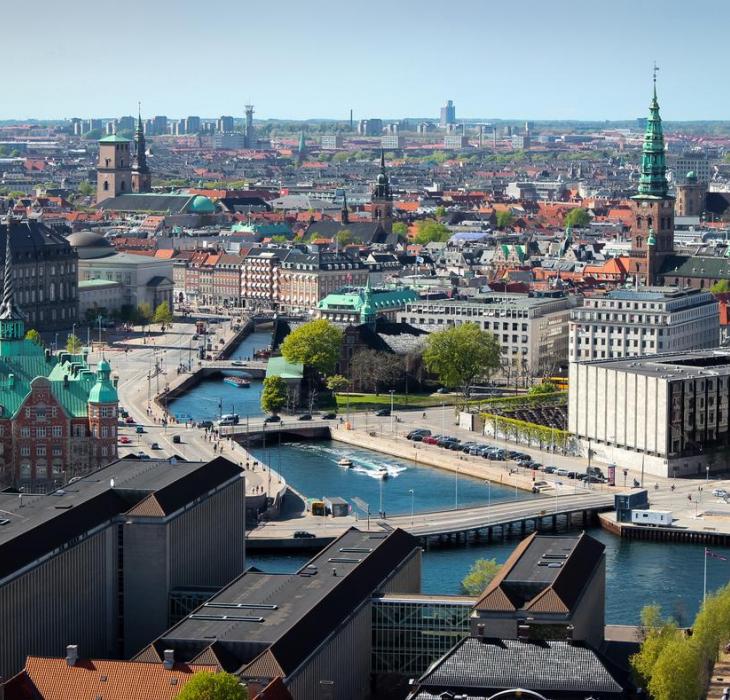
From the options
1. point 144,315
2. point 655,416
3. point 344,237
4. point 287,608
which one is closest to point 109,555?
point 287,608

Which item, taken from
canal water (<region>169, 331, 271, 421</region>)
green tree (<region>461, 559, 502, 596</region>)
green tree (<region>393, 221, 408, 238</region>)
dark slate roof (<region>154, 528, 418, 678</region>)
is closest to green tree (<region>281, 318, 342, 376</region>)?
canal water (<region>169, 331, 271, 421</region>)

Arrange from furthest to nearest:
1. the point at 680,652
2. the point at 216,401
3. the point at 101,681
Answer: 1. the point at 216,401
2. the point at 680,652
3. the point at 101,681

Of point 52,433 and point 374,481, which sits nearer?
point 52,433

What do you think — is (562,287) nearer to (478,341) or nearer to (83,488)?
(478,341)

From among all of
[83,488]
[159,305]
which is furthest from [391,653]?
[159,305]

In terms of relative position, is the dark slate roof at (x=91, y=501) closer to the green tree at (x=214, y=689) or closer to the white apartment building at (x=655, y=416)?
the green tree at (x=214, y=689)

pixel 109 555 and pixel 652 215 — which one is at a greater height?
pixel 652 215

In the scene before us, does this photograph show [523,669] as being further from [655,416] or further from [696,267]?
[696,267]

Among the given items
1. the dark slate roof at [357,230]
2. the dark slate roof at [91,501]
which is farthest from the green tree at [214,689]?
the dark slate roof at [357,230]
